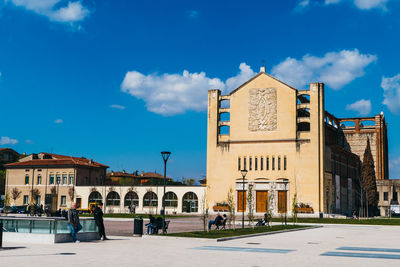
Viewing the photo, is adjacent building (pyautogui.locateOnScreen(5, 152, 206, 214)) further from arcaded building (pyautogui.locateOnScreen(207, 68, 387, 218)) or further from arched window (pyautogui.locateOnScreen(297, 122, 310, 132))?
arched window (pyautogui.locateOnScreen(297, 122, 310, 132))

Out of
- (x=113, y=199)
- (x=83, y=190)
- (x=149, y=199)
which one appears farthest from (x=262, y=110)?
(x=83, y=190)

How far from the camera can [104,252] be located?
16.6 metres

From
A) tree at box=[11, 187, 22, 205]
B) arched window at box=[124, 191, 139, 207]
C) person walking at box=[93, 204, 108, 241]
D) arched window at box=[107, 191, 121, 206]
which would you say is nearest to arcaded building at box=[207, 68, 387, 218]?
arched window at box=[124, 191, 139, 207]

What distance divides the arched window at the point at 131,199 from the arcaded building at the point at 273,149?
1400cm

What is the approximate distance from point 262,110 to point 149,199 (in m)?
23.3

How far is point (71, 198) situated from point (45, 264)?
233ft

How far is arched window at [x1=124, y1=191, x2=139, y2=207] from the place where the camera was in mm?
79062

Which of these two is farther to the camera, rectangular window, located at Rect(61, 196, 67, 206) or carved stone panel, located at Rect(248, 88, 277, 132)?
rectangular window, located at Rect(61, 196, 67, 206)

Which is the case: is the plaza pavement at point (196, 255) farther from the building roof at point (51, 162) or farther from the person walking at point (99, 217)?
the building roof at point (51, 162)

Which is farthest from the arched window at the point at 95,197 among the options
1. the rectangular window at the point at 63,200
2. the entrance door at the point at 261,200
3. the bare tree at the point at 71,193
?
the entrance door at the point at 261,200

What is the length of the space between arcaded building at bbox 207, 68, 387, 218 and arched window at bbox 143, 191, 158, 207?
10.8m

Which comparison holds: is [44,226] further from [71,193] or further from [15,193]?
[15,193]

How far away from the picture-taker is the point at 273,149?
67.5 m

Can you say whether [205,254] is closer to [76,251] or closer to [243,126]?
[76,251]
